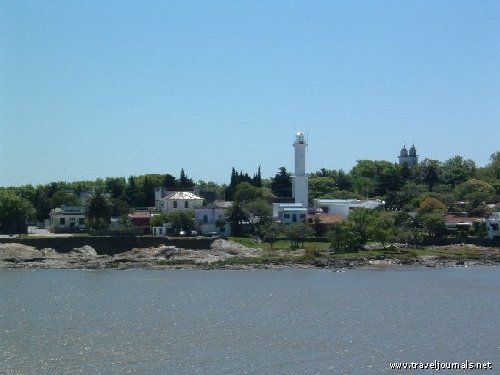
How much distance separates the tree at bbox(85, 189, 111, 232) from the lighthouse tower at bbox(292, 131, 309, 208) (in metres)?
16.6

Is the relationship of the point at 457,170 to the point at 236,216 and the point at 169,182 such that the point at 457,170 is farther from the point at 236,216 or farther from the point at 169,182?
the point at 236,216

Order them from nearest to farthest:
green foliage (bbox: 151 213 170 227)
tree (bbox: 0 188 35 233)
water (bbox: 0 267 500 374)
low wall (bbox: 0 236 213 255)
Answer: water (bbox: 0 267 500 374), low wall (bbox: 0 236 213 255), green foliage (bbox: 151 213 170 227), tree (bbox: 0 188 35 233)

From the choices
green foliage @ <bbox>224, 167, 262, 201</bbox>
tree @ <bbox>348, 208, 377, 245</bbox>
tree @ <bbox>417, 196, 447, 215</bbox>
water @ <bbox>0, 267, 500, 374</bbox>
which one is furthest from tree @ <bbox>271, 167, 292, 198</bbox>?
water @ <bbox>0, 267, 500, 374</bbox>

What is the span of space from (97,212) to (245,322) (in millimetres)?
37649

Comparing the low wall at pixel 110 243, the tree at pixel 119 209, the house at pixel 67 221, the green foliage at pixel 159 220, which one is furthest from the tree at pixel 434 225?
the house at pixel 67 221

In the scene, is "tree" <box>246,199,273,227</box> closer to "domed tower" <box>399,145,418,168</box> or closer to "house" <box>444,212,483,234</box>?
"house" <box>444,212,483,234</box>

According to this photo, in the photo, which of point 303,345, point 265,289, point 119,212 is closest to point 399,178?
point 119,212

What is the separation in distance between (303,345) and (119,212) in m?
48.7

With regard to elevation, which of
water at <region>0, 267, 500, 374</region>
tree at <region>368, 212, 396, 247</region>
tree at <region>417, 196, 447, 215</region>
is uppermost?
tree at <region>417, 196, 447, 215</region>

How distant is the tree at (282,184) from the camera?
302 ft

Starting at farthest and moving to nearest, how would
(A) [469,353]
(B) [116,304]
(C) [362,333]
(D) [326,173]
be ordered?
(D) [326,173] → (B) [116,304] → (C) [362,333] → (A) [469,353]

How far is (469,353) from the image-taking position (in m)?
25.6

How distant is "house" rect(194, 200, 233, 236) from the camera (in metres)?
67.7

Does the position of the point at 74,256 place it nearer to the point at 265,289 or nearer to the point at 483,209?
the point at 265,289
